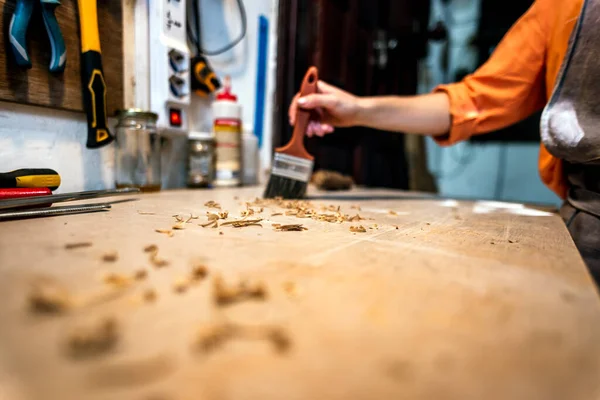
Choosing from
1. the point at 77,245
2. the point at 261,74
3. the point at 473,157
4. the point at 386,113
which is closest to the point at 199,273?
the point at 77,245

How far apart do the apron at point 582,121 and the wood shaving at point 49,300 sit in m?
0.74

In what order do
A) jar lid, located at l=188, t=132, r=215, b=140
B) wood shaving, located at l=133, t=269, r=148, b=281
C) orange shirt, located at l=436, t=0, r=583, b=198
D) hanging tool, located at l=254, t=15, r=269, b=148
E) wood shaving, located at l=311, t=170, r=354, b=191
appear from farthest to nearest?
hanging tool, located at l=254, t=15, r=269, b=148 → wood shaving, located at l=311, t=170, r=354, b=191 → jar lid, located at l=188, t=132, r=215, b=140 → orange shirt, located at l=436, t=0, r=583, b=198 → wood shaving, located at l=133, t=269, r=148, b=281

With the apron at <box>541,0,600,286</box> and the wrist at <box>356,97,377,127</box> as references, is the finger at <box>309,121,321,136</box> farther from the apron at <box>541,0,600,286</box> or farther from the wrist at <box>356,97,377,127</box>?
the apron at <box>541,0,600,286</box>

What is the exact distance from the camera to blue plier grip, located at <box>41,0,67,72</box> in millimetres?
655

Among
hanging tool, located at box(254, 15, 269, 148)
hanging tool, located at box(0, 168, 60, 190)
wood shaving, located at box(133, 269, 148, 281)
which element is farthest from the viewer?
hanging tool, located at box(254, 15, 269, 148)

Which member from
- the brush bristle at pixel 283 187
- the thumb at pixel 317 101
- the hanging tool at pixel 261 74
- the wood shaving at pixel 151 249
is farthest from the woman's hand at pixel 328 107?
the wood shaving at pixel 151 249

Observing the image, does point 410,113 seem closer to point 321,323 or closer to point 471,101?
point 471,101

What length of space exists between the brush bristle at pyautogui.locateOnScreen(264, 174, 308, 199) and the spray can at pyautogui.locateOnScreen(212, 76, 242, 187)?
0.33 metres

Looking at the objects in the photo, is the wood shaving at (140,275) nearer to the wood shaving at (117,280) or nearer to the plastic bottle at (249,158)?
the wood shaving at (117,280)

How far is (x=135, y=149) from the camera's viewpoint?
2.87ft

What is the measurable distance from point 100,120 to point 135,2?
370mm

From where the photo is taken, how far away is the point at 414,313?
0.21 m

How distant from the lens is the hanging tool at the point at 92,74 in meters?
0.74

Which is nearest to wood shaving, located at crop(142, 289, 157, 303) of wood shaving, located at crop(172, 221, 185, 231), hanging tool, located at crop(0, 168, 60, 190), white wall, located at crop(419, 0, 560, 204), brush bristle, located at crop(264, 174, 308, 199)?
wood shaving, located at crop(172, 221, 185, 231)
